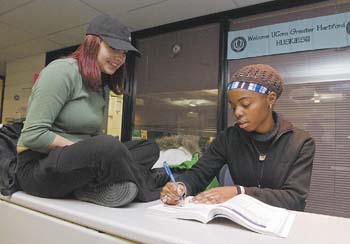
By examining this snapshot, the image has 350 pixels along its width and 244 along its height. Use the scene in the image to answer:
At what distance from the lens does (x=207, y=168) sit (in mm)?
1235

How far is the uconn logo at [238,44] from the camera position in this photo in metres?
2.34

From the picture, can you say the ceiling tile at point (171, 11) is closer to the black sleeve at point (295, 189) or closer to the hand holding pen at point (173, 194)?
the black sleeve at point (295, 189)

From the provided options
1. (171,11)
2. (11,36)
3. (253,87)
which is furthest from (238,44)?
(11,36)

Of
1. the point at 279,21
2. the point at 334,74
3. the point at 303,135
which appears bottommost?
the point at 303,135

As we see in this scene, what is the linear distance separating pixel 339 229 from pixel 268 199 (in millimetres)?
250

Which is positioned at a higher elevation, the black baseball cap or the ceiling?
the ceiling

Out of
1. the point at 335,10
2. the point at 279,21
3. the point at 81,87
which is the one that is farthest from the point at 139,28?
the point at 81,87

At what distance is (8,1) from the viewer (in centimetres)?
234

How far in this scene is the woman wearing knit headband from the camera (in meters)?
1.04

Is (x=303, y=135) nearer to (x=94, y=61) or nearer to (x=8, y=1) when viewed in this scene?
(x=94, y=61)

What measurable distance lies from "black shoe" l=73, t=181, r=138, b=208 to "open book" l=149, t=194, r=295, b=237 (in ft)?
0.36

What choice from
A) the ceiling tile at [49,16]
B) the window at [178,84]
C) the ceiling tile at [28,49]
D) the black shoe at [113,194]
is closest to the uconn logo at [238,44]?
the window at [178,84]

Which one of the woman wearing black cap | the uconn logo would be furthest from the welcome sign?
the woman wearing black cap

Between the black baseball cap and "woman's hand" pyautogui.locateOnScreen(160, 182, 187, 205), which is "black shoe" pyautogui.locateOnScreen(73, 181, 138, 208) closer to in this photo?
"woman's hand" pyautogui.locateOnScreen(160, 182, 187, 205)
